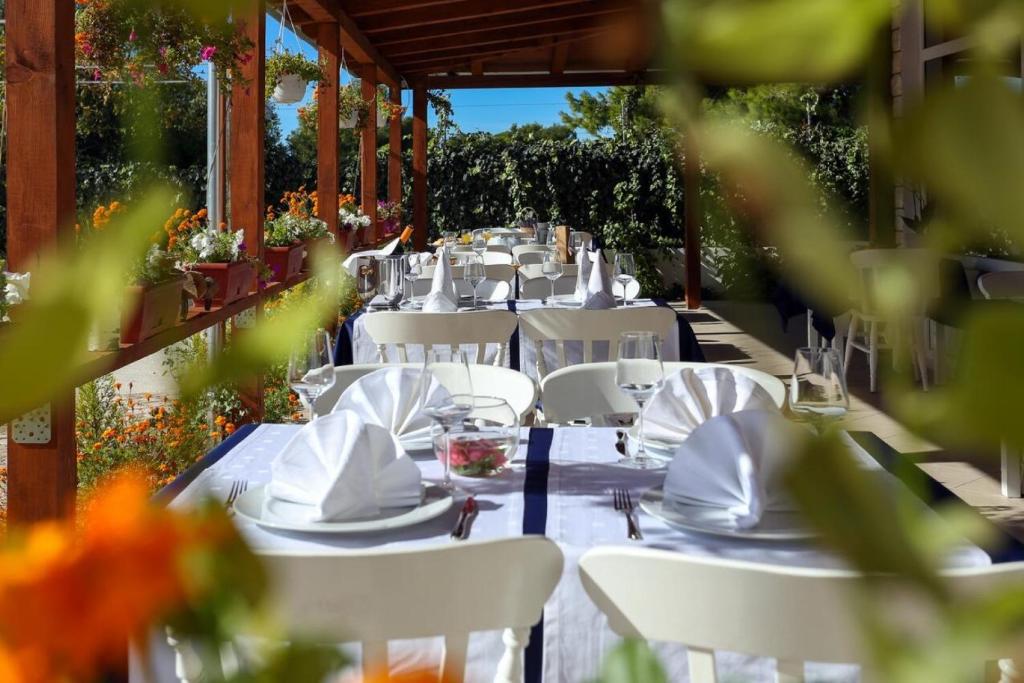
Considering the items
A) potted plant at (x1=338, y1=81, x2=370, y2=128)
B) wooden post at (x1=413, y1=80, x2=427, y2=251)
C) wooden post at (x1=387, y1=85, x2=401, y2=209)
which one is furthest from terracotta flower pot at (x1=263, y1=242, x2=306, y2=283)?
wooden post at (x1=413, y1=80, x2=427, y2=251)

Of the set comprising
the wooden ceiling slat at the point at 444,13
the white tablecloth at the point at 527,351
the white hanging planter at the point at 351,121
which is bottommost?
the white tablecloth at the point at 527,351

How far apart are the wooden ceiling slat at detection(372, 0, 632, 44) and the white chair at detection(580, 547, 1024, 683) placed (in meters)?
7.95

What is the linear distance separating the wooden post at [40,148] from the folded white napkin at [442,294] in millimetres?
1648

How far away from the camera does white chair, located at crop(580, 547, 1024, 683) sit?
110 centimetres

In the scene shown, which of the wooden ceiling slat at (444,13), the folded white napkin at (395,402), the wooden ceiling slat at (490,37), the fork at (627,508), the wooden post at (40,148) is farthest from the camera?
the wooden ceiling slat at (490,37)

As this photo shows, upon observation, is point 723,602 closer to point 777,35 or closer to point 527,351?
point 777,35

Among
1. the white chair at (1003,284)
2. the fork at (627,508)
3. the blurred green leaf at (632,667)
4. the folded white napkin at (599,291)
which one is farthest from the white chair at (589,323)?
the blurred green leaf at (632,667)

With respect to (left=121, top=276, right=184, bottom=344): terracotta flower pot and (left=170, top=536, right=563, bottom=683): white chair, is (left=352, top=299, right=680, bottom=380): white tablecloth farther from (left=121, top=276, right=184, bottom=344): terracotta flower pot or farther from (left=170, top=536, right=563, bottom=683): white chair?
(left=170, top=536, right=563, bottom=683): white chair

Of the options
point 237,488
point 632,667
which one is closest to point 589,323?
point 237,488

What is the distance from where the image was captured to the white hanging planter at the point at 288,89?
19.0 feet

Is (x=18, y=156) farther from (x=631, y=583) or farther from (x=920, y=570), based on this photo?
(x=920, y=570)

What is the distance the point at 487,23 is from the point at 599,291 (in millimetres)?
5104

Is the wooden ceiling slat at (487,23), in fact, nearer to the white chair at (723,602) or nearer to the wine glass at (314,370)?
the wine glass at (314,370)

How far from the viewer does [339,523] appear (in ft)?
5.16
